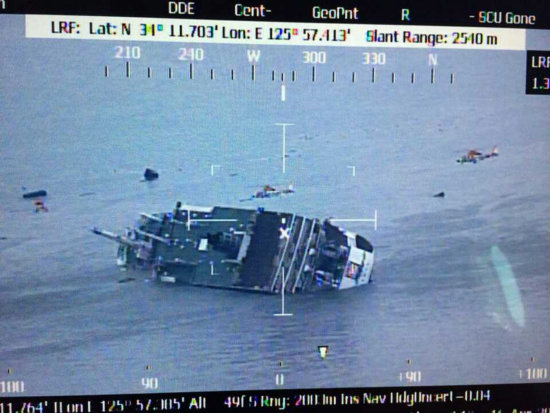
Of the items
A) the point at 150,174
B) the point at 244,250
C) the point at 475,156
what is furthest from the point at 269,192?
the point at 475,156

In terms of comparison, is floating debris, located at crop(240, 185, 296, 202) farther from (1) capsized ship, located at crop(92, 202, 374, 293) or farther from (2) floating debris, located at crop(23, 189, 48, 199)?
(2) floating debris, located at crop(23, 189, 48, 199)

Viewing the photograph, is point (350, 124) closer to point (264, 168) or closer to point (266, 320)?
point (264, 168)

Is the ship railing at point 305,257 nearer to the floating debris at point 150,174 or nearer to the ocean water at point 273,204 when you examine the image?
the ocean water at point 273,204

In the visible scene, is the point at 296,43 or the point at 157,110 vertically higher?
the point at 296,43

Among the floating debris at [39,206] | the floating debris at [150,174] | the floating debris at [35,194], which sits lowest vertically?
the floating debris at [39,206]

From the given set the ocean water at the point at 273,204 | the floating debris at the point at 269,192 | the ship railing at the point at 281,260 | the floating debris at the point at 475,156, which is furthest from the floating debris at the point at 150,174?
the floating debris at the point at 475,156

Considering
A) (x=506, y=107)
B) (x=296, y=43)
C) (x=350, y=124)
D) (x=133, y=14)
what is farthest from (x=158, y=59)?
(x=506, y=107)

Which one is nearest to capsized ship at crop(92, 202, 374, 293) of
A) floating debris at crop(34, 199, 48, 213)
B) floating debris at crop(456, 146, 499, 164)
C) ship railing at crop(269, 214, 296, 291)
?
ship railing at crop(269, 214, 296, 291)
